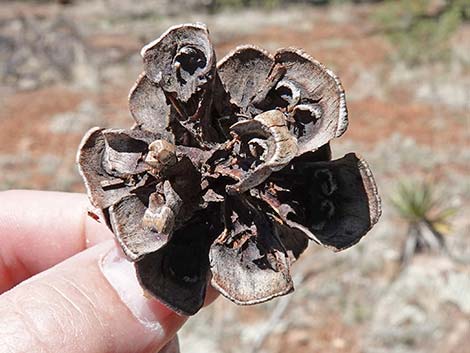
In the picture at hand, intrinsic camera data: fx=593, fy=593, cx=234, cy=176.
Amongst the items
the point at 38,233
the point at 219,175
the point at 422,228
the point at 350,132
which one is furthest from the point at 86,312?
A: the point at 350,132

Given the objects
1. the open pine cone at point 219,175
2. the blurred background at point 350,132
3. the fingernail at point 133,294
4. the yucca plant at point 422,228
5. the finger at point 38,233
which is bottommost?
the blurred background at point 350,132

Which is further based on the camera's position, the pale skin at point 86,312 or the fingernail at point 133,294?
the fingernail at point 133,294

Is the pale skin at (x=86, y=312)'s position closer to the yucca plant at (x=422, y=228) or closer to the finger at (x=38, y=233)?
the finger at (x=38, y=233)

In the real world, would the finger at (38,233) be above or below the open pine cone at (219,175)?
below

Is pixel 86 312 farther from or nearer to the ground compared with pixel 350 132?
farther from the ground

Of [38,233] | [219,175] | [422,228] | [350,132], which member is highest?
[219,175]

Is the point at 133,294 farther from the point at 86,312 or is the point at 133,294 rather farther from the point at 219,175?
the point at 219,175

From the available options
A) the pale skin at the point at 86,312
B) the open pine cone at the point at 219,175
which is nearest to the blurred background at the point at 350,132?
the pale skin at the point at 86,312
